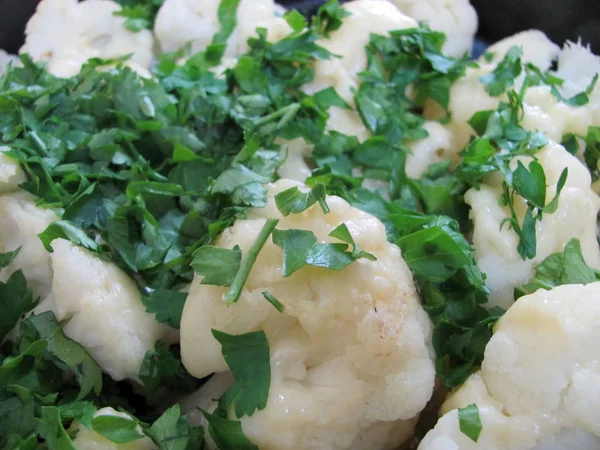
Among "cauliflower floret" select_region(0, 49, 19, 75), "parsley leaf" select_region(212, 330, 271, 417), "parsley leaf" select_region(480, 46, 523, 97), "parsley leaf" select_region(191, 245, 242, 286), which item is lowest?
"parsley leaf" select_region(212, 330, 271, 417)

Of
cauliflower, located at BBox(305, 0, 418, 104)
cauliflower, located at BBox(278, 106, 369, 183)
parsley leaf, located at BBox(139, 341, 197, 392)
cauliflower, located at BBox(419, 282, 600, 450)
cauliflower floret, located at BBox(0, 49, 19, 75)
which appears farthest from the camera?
cauliflower floret, located at BBox(0, 49, 19, 75)

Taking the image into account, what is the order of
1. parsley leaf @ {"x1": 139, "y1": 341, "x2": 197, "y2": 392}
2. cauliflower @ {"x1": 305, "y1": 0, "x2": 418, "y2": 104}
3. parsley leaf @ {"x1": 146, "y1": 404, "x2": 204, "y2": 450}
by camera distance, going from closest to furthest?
parsley leaf @ {"x1": 146, "y1": 404, "x2": 204, "y2": 450} → parsley leaf @ {"x1": 139, "y1": 341, "x2": 197, "y2": 392} → cauliflower @ {"x1": 305, "y1": 0, "x2": 418, "y2": 104}

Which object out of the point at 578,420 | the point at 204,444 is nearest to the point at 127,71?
the point at 204,444

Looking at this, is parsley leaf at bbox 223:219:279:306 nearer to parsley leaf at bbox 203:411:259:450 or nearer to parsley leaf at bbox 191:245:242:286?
parsley leaf at bbox 191:245:242:286

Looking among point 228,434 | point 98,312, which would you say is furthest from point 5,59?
point 228,434

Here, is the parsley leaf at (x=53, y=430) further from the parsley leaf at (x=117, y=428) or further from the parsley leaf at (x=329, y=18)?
the parsley leaf at (x=329, y=18)

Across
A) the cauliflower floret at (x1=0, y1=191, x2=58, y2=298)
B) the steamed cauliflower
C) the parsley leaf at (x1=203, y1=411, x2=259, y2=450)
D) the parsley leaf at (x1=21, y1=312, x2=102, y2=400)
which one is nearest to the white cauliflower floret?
the parsley leaf at (x1=203, y1=411, x2=259, y2=450)

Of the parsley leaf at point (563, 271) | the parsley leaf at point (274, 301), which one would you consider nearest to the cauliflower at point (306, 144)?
the parsley leaf at point (274, 301)
